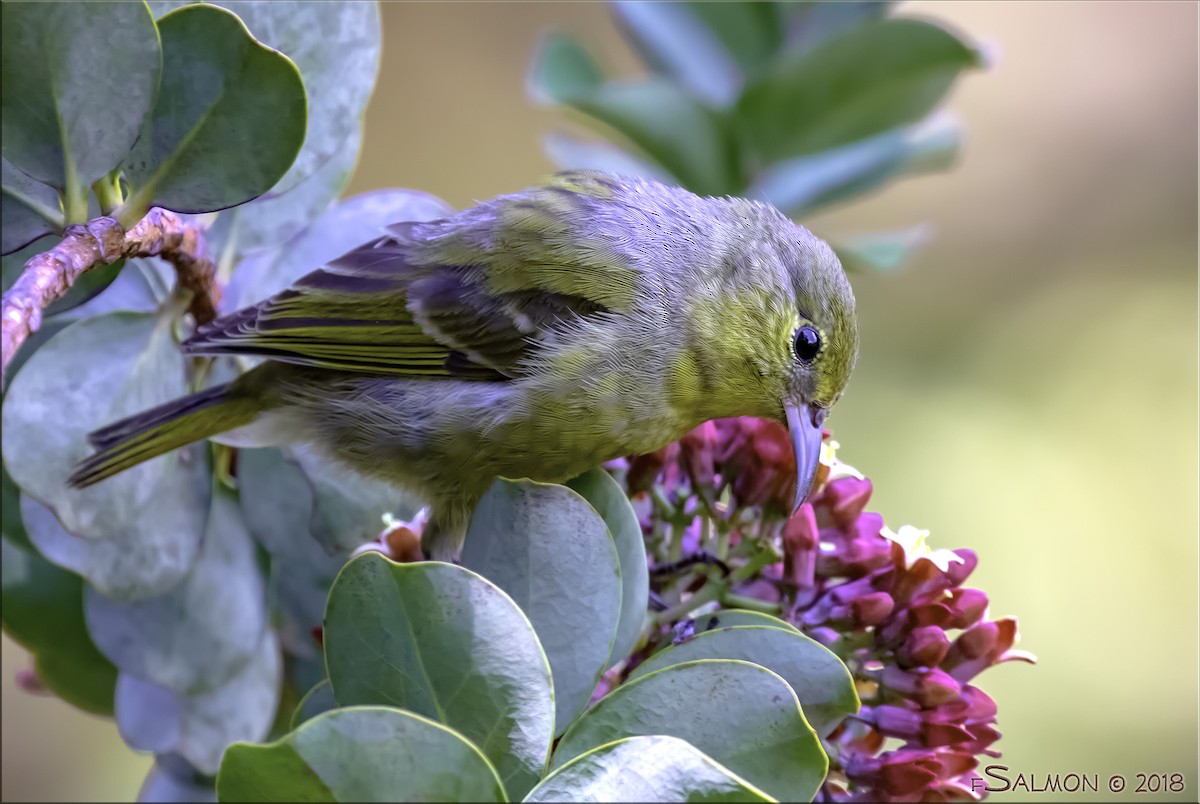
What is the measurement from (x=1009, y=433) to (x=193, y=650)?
11.9 feet

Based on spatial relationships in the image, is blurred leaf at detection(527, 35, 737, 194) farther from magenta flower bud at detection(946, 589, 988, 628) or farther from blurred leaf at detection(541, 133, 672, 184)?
magenta flower bud at detection(946, 589, 988, 628)

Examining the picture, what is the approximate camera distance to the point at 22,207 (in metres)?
1.17

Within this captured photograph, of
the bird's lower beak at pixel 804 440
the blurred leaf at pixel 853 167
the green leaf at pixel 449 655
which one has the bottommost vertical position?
the green leaf at pixel 449 655

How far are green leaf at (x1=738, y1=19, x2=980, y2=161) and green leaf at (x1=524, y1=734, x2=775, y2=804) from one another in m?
1.54

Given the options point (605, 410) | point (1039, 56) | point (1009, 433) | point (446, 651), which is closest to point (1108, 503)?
point (1009, 433)

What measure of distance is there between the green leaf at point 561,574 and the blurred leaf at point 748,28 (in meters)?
1.40

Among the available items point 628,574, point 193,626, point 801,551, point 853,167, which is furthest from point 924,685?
point 853,167

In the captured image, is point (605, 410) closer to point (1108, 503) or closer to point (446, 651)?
point (446, 651)

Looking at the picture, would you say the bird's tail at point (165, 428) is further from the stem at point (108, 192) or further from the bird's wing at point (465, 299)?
the stem at point (108, 192)

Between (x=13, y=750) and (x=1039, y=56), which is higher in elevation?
(x=1039, y=56)

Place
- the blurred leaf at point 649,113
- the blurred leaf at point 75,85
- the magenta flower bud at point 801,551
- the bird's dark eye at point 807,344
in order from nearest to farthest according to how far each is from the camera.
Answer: the blurred leaf at point 75,85 → the magenta flower bud at point 801,551 → the bird's dark eye at point 807,344 → the blurred leaf at point 649,113

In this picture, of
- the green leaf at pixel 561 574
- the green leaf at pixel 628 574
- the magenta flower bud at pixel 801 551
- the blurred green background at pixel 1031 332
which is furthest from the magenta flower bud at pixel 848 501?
the blurred green background at pixel 1031 332

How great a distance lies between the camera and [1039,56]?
5305mm

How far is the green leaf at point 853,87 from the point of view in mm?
1979
